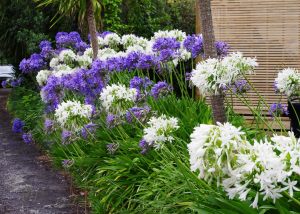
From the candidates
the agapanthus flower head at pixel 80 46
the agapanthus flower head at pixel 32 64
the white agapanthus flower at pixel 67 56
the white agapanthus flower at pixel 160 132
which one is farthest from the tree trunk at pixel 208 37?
the agapanthus flower head at pixel 80 46

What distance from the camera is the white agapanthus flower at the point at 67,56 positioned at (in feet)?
31.5

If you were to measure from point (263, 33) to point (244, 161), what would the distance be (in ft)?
20.7

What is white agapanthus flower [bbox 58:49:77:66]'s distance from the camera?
9.59 m

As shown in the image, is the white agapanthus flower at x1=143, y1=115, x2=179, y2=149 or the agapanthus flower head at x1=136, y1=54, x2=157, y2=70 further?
the agapanthus flower head at x1=136, y1=54, x2=157, y2=70

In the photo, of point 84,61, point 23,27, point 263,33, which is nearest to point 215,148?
point 263,33

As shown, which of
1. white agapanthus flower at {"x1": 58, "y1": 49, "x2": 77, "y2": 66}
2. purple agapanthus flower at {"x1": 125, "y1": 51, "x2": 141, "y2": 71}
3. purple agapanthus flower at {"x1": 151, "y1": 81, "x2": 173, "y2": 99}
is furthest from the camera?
white agapanthus flower at {"x1": 58, "y1": 49, "x2": 77, "y2": 66}

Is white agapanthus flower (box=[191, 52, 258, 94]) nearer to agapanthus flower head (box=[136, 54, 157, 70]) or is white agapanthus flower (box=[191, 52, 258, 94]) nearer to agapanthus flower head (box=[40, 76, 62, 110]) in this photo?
agapanthus flower head (box=[136, 54, 157, 70])

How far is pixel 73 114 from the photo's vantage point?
18.2 feet

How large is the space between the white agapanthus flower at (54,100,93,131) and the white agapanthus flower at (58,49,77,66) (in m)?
3.94

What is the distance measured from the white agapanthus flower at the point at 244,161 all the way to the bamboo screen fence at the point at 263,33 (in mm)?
5923

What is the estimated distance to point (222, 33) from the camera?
8680mm

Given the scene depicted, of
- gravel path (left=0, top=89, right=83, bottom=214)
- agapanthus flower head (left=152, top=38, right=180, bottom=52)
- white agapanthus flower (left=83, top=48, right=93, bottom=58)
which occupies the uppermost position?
agapanthus flower head (left=152, top=38, right=180, bottom=52)

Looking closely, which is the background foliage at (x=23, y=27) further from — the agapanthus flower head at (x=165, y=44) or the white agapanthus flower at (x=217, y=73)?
the white agapanthus flower at (x=217, y=73)

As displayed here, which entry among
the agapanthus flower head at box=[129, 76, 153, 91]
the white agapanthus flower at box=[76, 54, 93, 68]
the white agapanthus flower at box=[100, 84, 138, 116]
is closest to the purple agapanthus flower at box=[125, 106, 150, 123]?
the white agapanthus flower at box=[100, 84, 138, 116]
